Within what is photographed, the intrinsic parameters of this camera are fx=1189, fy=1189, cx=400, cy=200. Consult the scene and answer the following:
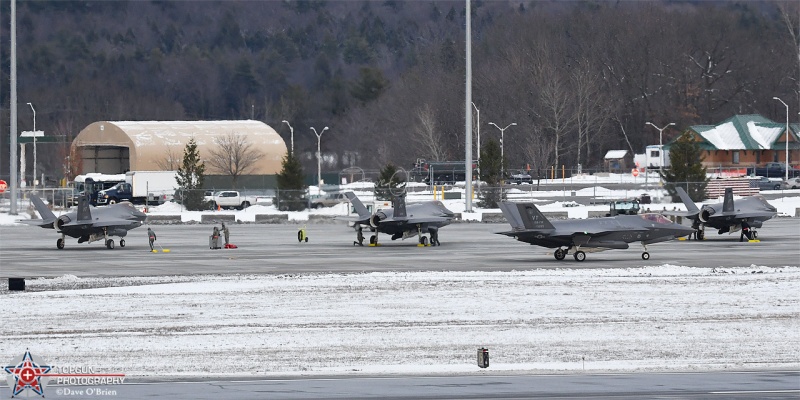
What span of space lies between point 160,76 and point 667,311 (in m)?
169

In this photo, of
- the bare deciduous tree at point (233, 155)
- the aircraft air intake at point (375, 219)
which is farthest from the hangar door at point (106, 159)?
the aircraft air intake at point (375, 219)

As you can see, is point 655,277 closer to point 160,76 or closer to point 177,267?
point 177,267

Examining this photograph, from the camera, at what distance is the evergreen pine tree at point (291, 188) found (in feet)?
239

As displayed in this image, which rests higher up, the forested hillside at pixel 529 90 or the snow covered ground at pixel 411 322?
the forested hillside at pixel 529 90

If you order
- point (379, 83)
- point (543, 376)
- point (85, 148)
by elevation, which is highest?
point (379, 83)

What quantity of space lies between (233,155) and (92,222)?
5951 cm

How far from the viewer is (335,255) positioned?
41.4 metres

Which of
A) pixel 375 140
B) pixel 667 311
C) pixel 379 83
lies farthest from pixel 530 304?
pixel 379 83

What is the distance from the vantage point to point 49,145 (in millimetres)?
148500

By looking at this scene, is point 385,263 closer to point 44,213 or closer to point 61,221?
point 61,221

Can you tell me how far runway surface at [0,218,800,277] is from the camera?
36.0 m

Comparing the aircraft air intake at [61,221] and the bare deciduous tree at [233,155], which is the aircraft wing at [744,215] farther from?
the bare deciduous tree at [233,155]

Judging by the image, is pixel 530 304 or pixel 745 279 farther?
pixel 745 279

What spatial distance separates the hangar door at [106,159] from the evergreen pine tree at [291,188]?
141ft
